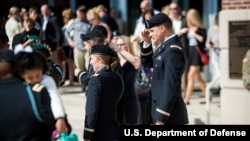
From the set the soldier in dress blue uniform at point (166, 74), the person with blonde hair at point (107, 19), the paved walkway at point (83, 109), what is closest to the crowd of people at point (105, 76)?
the soldier in dress blue uniform at point (166, 74)

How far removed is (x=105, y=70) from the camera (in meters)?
5.75

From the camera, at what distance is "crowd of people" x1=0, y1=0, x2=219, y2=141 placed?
4.17m

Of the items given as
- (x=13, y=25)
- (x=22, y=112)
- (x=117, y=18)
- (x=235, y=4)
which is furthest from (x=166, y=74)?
(x=117, y=18)

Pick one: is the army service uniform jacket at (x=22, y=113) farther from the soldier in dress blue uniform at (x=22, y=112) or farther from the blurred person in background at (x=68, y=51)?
the blurred person in background at (x=68, y=51)

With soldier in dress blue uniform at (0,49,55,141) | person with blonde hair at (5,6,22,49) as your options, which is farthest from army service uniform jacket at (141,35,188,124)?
person with blonde hair at (5,6,22,49)

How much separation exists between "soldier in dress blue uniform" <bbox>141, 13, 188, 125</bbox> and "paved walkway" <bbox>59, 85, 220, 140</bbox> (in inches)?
132

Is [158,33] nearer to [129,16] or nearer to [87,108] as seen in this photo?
[87,108]

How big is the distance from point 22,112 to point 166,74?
229cm

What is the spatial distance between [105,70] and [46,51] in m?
0.55

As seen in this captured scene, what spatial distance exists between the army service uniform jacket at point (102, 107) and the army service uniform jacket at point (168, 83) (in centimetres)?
57

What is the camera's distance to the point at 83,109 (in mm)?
11008

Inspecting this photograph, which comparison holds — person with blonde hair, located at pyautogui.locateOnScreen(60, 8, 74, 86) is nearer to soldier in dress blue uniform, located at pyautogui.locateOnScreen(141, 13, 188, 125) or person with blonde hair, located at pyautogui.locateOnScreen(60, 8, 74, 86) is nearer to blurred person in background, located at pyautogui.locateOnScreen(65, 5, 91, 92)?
blurred person in background, located at pyautogui.locateOnScreen(65, 5, 91, 92)

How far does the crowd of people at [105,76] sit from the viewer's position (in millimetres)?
4168

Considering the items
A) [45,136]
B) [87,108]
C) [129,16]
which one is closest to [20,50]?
[45,136]
